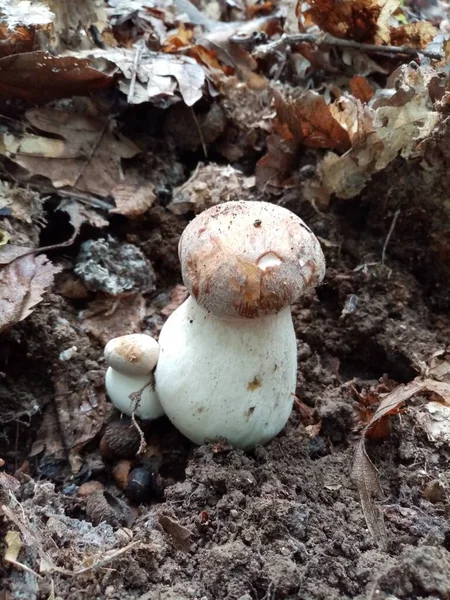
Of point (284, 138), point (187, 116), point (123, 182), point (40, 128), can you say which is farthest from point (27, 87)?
point (284, 138)

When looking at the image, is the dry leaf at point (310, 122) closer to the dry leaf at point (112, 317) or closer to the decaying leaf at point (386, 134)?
the decaying leaf at point (386, 134)

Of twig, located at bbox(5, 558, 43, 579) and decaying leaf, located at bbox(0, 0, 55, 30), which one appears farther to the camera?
decaying leaf, located at bbox(0, 0, 55, 30)

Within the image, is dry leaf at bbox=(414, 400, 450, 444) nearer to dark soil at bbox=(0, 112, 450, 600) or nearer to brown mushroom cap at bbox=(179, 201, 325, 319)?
dark soil at bbox=(0, 112, 450, 600)

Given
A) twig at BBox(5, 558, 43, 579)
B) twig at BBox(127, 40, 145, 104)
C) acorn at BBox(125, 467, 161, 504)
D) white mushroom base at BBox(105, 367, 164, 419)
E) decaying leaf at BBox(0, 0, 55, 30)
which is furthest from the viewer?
twig at BBox(127, 40, 145, 104)

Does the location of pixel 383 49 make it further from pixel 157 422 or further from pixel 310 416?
pixel 157 422

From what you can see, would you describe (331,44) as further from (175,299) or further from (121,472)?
(121,472)

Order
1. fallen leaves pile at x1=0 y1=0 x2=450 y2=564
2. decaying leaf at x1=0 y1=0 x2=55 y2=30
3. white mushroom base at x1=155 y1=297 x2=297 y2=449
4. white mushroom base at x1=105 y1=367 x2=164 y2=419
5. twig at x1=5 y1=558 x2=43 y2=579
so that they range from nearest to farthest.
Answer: twig at x1=5 y1=558 x2=43 y2=579 < white mushroom base at x1=155 y1=297 x2=297 y2=449 < white mushroom base at x1=105 y1=367 x2=164 y2=419 < fallen leaves pile at x1=0 y1=0 x2=450 y2=564 < decaying leaf at x1=0 y1=0 x2=55 y2=30

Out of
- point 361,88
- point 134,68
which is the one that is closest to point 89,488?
point 134,68

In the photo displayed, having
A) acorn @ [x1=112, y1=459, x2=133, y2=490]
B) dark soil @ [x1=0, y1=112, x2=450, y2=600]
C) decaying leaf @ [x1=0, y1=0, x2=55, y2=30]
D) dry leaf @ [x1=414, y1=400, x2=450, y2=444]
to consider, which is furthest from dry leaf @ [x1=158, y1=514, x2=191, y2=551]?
decaying leaf @ [x1=0, y1=0, x2=55, y2=30]
